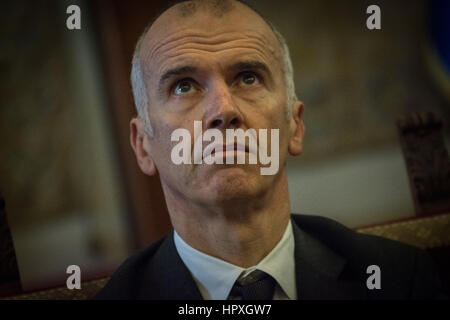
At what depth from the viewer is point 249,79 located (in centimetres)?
131

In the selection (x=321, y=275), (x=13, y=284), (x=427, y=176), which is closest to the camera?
(x=321, y=275)

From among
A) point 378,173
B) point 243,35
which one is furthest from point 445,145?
point 243,35

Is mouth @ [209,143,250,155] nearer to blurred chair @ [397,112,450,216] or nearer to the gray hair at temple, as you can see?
the gray hair at temple

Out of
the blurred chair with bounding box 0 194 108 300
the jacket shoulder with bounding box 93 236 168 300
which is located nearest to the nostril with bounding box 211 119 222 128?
the jacket shoulder with bounding box 93 236 168 300

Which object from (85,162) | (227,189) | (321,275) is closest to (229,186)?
(227,189)

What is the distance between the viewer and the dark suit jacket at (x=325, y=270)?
1338 millimetres

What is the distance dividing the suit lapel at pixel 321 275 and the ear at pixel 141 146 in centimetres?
48

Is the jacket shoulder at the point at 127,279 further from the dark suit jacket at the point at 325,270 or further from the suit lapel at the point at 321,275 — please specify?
the suit lapel at the point at 321,275

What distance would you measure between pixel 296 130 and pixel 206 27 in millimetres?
407

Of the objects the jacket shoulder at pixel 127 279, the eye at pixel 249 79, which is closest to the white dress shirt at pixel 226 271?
the jacket shoulder at pixel 127 279

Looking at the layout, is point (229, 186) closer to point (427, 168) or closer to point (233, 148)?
point (233, 148)

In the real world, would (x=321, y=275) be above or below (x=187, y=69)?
below

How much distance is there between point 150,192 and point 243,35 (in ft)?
1.88

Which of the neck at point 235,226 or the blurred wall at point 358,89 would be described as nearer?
the neck at point 235,226
